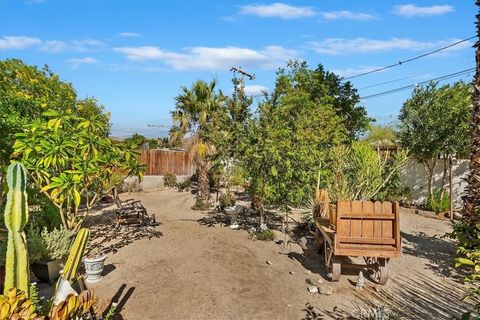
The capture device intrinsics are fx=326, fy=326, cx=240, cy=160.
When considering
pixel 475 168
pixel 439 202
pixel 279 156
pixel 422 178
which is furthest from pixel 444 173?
pixel 279 156

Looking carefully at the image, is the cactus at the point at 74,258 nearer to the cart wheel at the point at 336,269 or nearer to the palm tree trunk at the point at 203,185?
the cart wheel at the point at 336,269

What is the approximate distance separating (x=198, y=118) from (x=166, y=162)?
405 inches

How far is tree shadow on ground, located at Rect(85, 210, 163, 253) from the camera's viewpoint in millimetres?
9445

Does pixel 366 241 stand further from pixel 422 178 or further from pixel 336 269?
pixel 422 178

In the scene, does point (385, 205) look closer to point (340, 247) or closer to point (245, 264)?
point (340, 247)

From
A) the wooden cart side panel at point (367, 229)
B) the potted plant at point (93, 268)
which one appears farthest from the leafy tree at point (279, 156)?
the potted plant at point (93, 268)

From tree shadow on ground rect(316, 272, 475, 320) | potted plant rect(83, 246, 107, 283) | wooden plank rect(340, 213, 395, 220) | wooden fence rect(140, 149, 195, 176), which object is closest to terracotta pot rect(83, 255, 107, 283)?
potted plant rect(83, 246, 107, 283)

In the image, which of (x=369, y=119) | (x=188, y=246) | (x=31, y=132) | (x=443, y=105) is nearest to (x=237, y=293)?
(x=188, y=246)

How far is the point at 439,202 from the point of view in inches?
605

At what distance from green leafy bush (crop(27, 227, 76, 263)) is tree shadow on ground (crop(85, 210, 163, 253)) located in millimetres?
1689

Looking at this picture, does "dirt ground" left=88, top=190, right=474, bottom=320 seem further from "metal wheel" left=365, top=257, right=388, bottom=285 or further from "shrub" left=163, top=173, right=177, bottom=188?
"shrub" left=163, top=173, right=177, bottom=188

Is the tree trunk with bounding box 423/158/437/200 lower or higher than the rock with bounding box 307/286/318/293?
higher

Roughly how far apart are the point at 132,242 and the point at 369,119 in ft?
53.3

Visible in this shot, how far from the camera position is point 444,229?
12.5 metres
